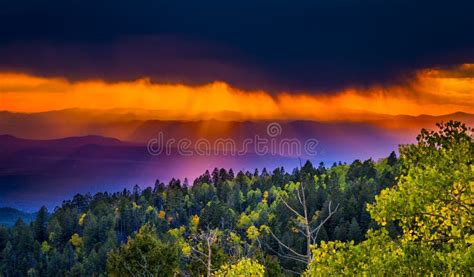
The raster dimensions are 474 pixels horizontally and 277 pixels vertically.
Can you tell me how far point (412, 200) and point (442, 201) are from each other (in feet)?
2.40

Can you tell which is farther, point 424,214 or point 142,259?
point 142,259

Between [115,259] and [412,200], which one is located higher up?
[412,200]

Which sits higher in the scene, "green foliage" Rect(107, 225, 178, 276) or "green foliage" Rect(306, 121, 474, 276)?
"green foliage" Rect(306, 121, 474, 276)

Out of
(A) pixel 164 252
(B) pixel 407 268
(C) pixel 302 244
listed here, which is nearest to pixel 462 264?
(B) pixel 407 268

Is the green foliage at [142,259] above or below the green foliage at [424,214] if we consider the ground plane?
below

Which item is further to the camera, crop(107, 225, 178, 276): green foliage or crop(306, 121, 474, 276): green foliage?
crop(107, 225, 178, 276): green foliage

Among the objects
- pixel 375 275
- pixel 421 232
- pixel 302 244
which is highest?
pixel 421 232

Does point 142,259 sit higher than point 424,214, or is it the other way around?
point 424,214

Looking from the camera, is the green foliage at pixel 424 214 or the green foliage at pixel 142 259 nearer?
the green foliage at pixel 424 214

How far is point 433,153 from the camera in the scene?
14.8 metres

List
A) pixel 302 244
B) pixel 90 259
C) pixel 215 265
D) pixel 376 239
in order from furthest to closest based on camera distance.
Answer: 1. pixel 90 259
2. pixel 302 244
3. pixel 215 265
4. pixel 376 239

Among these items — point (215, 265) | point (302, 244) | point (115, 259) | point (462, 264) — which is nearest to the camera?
point (462, 264)

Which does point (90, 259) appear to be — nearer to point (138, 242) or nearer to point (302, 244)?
point (302, 244)

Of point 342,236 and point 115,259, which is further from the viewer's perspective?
point 342,236
